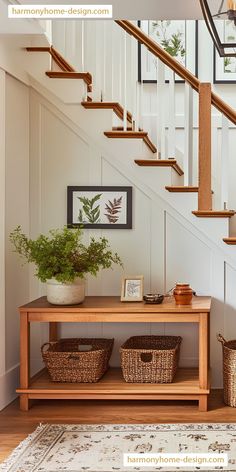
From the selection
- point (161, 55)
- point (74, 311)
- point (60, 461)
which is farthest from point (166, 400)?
point (161, 55)

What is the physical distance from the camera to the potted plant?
13.9 feet

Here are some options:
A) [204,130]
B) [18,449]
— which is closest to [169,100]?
[204,130]

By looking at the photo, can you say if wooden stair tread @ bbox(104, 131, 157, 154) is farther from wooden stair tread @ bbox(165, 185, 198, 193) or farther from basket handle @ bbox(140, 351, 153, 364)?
basket handle @ bbox(140, 351, 153, 364)

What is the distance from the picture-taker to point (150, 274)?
187 inches

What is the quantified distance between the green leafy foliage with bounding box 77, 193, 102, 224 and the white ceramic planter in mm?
624

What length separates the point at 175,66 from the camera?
15.4ft

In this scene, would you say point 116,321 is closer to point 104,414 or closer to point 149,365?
point 149,365

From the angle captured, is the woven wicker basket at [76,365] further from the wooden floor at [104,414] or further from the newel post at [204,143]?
the newel post at [204,143]

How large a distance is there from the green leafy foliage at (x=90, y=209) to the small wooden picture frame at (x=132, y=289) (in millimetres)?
531

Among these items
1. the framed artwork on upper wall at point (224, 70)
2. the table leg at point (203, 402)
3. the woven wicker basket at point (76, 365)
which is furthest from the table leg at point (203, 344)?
the framed artwork on upper wall at point (224, 70)

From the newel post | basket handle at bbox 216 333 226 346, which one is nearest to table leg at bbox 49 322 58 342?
basket handle at bbox 216 333 226 346

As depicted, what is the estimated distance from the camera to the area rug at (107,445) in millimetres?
3186

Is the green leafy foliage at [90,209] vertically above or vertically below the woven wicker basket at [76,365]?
above

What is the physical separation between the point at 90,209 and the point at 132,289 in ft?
2.27
